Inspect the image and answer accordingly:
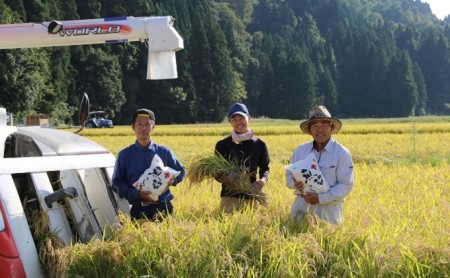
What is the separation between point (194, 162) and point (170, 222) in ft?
4.66

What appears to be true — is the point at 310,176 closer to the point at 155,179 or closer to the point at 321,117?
Result: the point at 321,117

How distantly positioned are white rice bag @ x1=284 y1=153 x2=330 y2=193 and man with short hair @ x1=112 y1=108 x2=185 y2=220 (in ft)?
2.79

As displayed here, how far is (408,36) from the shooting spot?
154 metres

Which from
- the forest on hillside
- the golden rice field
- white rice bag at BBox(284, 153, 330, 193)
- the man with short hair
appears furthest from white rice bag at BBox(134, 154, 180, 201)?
the forest on hillside

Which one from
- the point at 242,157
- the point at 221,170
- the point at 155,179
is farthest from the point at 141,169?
the point at 242,157

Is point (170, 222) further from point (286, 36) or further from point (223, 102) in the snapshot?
point (286, 36)

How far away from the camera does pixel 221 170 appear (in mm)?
5262

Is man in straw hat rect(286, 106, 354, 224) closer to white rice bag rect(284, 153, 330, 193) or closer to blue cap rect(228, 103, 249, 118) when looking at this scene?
white rice bag rect(284, 153, 330, 193)

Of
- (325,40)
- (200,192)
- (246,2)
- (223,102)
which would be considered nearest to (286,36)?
(325,40)

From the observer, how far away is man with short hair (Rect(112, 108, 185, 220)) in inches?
177

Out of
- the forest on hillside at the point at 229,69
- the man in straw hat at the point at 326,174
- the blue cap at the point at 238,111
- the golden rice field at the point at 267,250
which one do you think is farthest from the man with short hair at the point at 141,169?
the forest on hillside at the point at 229,69

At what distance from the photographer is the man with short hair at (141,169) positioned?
4488mm

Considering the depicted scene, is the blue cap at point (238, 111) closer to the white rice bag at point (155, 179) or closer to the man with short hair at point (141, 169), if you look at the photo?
the man with short hair at point (141, 169)

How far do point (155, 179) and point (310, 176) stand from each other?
3.43ft
